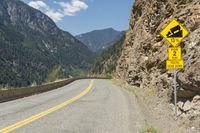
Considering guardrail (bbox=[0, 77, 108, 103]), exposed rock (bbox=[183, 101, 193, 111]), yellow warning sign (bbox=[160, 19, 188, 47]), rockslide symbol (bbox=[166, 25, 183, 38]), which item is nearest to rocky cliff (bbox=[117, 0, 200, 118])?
exposed rock (bbox=[183, 101, 193, 111])

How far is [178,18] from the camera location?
19297 mm

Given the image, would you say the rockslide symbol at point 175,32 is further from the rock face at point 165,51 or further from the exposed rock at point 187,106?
the exposed rock at point 187,106

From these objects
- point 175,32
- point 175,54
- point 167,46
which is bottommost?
point 175,54

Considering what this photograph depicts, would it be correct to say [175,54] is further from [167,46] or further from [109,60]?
[109,60]

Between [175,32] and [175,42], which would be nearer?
[175,42]

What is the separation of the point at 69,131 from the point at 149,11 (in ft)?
74.4

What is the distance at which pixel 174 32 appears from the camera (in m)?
13.6

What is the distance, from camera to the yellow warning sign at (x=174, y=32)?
1348 cm

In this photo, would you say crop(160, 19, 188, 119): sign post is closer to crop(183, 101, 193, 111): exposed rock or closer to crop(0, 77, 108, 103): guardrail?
crop(183, 101, 193, 111): exposed rock

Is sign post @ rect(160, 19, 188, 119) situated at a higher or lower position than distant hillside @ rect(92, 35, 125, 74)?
lower

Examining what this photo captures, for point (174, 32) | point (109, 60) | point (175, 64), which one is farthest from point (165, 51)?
point (109, 60)

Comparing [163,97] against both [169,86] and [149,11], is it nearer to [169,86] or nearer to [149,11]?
[169,86]

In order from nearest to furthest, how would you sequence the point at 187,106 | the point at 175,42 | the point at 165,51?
1. the point at 175,42
2. the point at 187,106
3. the point at 165,51

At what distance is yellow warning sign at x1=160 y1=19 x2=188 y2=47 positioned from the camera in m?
13.5
